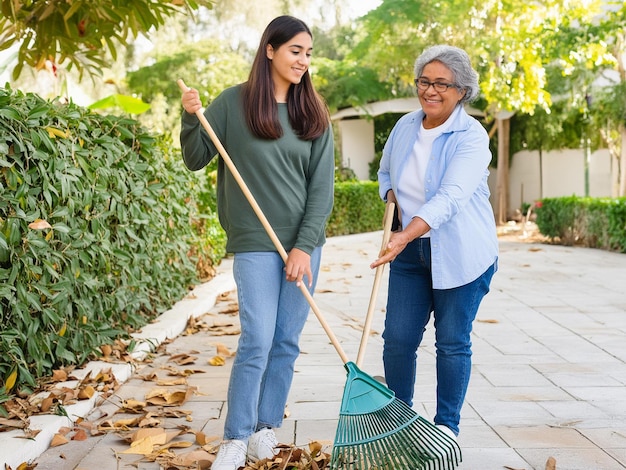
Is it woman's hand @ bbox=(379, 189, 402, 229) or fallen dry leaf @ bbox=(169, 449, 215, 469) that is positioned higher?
→ woman's hand @ bbox=(379, 189, 402, 229)

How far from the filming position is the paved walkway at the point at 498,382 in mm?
3816

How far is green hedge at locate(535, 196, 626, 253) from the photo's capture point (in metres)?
13.5

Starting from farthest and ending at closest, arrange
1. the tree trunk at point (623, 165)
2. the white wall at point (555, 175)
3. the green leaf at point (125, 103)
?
the white wall at point (555, 175), the tree trunk at point (623, 165), the green leaf at point (125, 103)

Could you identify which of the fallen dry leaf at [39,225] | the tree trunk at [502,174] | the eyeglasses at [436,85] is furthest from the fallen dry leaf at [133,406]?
the tree trunk at [502,174]

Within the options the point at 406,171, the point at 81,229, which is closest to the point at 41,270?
the point at 81,229

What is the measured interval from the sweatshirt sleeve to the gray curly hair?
1.68ft

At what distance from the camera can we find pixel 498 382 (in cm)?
521

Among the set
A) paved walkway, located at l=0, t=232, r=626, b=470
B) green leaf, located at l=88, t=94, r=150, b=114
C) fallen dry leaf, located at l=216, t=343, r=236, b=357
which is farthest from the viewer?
green leaf, located at l=88, t=94, r=150, b=114

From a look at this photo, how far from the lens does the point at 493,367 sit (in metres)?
5.64

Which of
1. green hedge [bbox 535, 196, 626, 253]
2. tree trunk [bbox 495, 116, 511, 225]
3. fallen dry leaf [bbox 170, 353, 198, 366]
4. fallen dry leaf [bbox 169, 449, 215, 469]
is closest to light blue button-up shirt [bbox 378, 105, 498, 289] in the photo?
fallen dry leaf [bbox 169, 449, 215, 469]

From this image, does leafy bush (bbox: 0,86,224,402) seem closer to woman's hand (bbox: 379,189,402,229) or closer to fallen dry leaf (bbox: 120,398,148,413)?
fallen dry leaf (bbox: 120,398,148,413)

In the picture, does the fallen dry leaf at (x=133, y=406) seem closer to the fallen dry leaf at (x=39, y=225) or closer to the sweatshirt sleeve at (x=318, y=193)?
the fallen dry leaf at (x=39, y=225)

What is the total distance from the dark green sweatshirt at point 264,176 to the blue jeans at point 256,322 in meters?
0.09

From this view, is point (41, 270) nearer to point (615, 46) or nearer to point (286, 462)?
point (286, 462)
